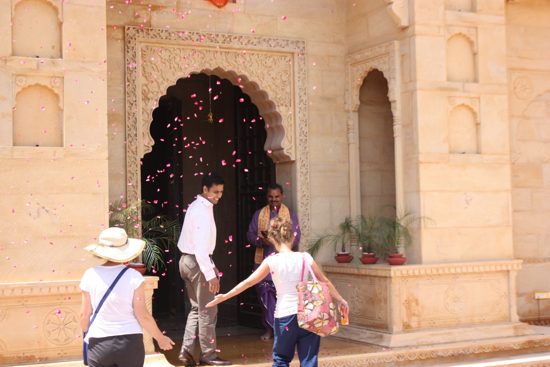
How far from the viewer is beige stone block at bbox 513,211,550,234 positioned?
7.89 meters

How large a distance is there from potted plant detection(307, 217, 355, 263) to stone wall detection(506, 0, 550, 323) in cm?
202

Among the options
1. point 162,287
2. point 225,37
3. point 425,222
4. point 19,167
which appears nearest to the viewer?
point 19,167

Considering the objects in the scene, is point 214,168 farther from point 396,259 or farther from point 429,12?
point 429,12

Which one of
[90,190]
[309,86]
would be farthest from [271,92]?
[90,190]

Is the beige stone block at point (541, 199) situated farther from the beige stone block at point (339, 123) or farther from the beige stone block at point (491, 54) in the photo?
the beige stone block at point (339, 123)

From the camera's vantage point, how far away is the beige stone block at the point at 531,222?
25.9 feet

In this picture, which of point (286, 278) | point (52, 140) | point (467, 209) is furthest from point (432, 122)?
point (52, 140)

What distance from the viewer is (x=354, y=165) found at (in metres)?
7.66

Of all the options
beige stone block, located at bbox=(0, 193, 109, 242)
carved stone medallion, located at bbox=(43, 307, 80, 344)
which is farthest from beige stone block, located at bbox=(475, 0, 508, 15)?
carved stone medallion, located at bbox=(43, 307, 80, 344)

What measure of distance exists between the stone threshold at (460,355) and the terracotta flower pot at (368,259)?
2.73 ft

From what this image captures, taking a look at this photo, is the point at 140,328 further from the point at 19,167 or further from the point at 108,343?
the point at 19,167

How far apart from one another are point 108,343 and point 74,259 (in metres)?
2.01

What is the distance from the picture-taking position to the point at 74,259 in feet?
17.9

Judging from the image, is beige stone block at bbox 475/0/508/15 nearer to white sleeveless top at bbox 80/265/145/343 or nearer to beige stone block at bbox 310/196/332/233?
beige stone block at bbox 310/196/332/233
